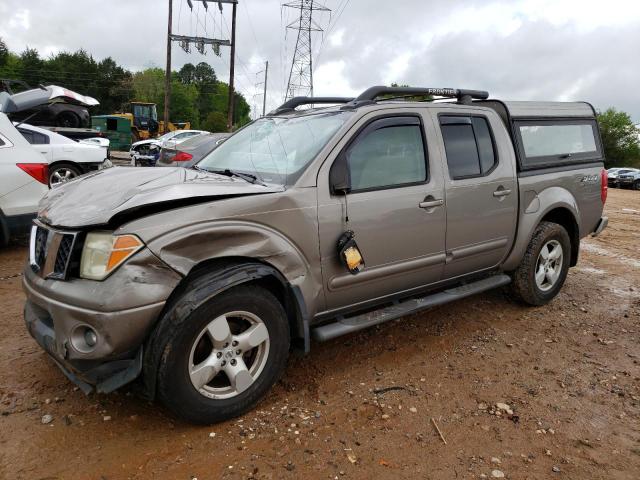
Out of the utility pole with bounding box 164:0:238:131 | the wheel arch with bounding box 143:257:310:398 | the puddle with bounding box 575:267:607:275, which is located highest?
the utility pole with bounding box 164:0:238:131

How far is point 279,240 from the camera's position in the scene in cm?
276

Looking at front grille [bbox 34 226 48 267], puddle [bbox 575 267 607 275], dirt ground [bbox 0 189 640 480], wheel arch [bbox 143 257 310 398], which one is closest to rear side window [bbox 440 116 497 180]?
dirt ground [bbox 0 189 640 480]

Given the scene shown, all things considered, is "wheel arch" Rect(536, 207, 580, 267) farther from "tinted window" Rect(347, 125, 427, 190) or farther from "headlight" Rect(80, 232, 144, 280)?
"headlight" Rect(80, 232, 144, 280)

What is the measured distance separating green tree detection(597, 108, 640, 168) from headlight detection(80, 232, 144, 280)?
242 ft

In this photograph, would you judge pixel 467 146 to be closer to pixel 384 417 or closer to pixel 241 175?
pixel 241 175

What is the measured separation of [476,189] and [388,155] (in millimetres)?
865

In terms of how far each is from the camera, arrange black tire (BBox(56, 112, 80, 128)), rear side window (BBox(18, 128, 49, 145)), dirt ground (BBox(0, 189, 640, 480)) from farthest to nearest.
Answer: black tire (BBox(56, 112, 80, 128))
rear side window (BBox(18, 128, 49, 145))
dirt ground (BBox(0, 189, 640, 480))

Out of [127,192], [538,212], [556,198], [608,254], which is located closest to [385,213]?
[127,192]

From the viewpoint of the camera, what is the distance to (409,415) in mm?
2842

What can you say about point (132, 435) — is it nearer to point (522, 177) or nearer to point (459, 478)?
point (459, 478)

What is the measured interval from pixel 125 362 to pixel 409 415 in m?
1.60

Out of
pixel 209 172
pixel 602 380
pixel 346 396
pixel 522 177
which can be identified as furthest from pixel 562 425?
pixel 209 172

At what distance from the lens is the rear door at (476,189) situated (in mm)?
3633

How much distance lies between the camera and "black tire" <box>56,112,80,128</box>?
1265 centimetres
